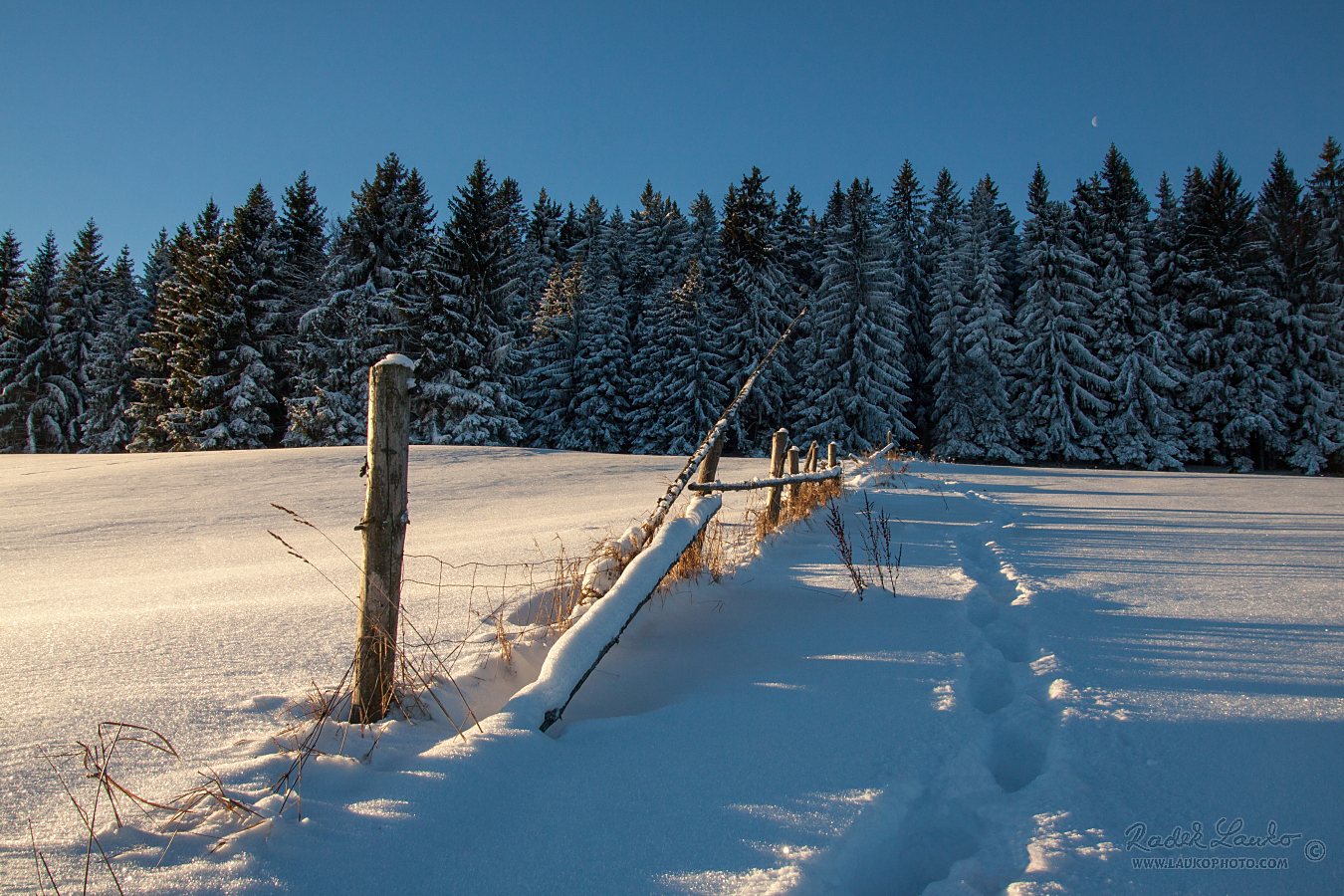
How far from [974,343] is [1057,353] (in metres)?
3.45

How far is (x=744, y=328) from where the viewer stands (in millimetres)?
29172

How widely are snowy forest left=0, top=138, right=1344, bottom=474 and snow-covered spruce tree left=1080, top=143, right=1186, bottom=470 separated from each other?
0.37 feet

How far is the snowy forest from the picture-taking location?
79.1 feet

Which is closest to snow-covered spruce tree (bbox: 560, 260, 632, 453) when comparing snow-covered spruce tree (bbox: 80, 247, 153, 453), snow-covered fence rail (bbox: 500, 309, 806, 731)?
snow-covered spruce tree (bbox: 80, 247, 153, 453)

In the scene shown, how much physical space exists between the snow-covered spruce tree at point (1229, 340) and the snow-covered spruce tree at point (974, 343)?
7.55 metres

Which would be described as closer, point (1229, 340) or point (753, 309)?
point (1229, 340)

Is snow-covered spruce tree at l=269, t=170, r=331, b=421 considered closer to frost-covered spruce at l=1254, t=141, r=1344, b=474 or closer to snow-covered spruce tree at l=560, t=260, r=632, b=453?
snow-covered spruce tree at l=560, t=260, r=632, b=453

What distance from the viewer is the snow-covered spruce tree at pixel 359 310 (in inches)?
893

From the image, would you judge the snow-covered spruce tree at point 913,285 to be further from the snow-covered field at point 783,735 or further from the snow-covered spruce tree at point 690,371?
the snow-covered field at point 783,735

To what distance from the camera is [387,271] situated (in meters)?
24.2

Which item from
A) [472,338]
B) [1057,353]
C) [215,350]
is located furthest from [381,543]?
[1057,353]

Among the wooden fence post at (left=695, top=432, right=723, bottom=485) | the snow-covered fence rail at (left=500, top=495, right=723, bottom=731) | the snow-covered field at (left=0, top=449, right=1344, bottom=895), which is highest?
the wooden fence post at (left=695, top=432, right=723, bottom=485)

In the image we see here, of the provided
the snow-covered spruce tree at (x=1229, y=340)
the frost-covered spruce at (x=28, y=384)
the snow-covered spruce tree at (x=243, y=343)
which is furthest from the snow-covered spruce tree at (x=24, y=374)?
the snow-covered spruce tree at (x=1229, y=340)

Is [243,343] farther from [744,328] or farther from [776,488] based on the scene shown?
[776,488]
